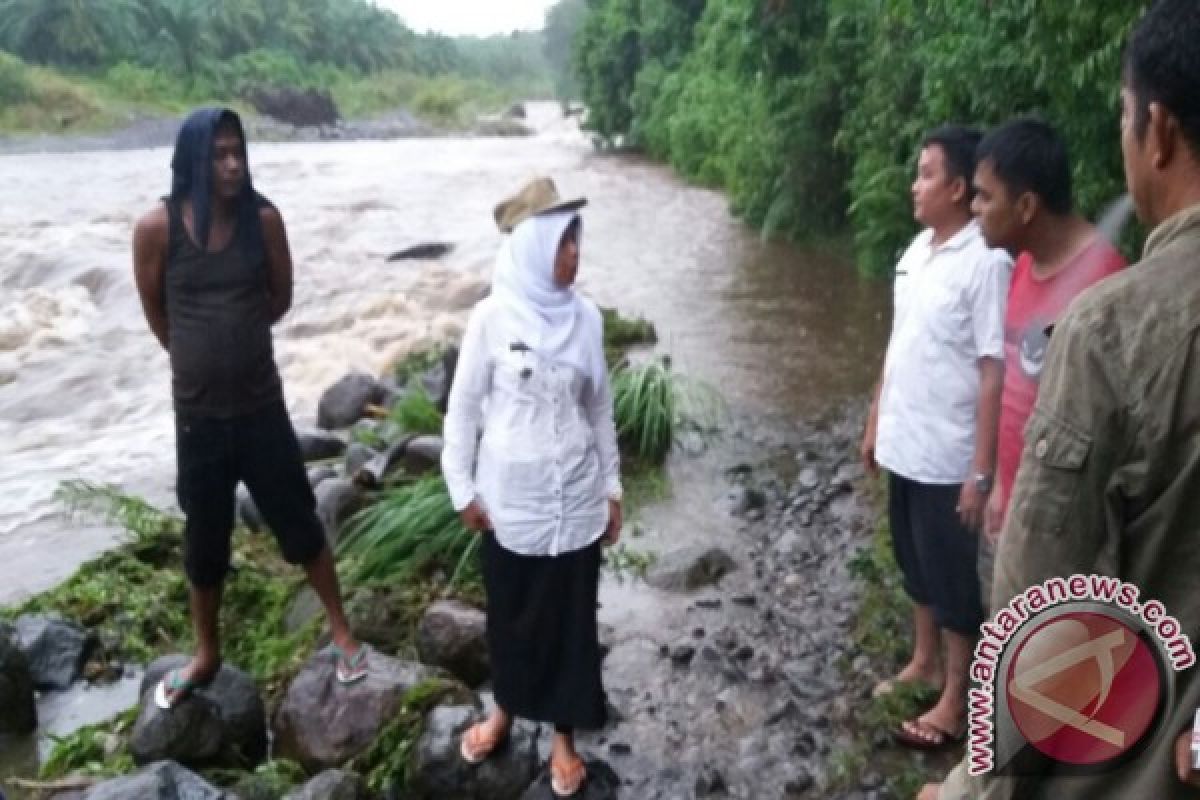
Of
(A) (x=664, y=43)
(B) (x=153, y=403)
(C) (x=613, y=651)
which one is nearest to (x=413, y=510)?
(C) (x=613, y=651)

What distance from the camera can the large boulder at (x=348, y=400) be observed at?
825 cm

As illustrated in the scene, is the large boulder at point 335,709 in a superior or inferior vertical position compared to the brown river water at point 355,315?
superior

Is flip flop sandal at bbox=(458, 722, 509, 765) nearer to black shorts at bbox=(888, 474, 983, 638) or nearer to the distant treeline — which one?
black shorts at bbox=(888, 474, 983, 638)

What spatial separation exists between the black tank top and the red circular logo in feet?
8.81

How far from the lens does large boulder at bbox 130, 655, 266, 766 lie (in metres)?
3.69

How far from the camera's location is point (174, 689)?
12.3 ft

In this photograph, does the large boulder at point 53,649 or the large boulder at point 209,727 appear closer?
the large boulder at point 209,727

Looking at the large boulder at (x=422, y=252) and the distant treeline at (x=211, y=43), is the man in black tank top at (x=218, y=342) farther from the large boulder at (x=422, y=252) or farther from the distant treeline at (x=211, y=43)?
the distant treeline at (x=211, y=43)

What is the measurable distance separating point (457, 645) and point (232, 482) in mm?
1124

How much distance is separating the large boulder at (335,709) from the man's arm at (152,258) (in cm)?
135

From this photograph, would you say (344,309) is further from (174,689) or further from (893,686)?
(893,686)

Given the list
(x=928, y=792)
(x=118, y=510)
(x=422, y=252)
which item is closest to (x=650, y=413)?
(x=118, y=510)

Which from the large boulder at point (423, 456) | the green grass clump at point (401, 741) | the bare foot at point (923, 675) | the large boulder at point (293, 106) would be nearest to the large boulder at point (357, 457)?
the large boulder at point (423, 456)

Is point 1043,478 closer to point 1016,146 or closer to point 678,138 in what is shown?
point 1016,146
